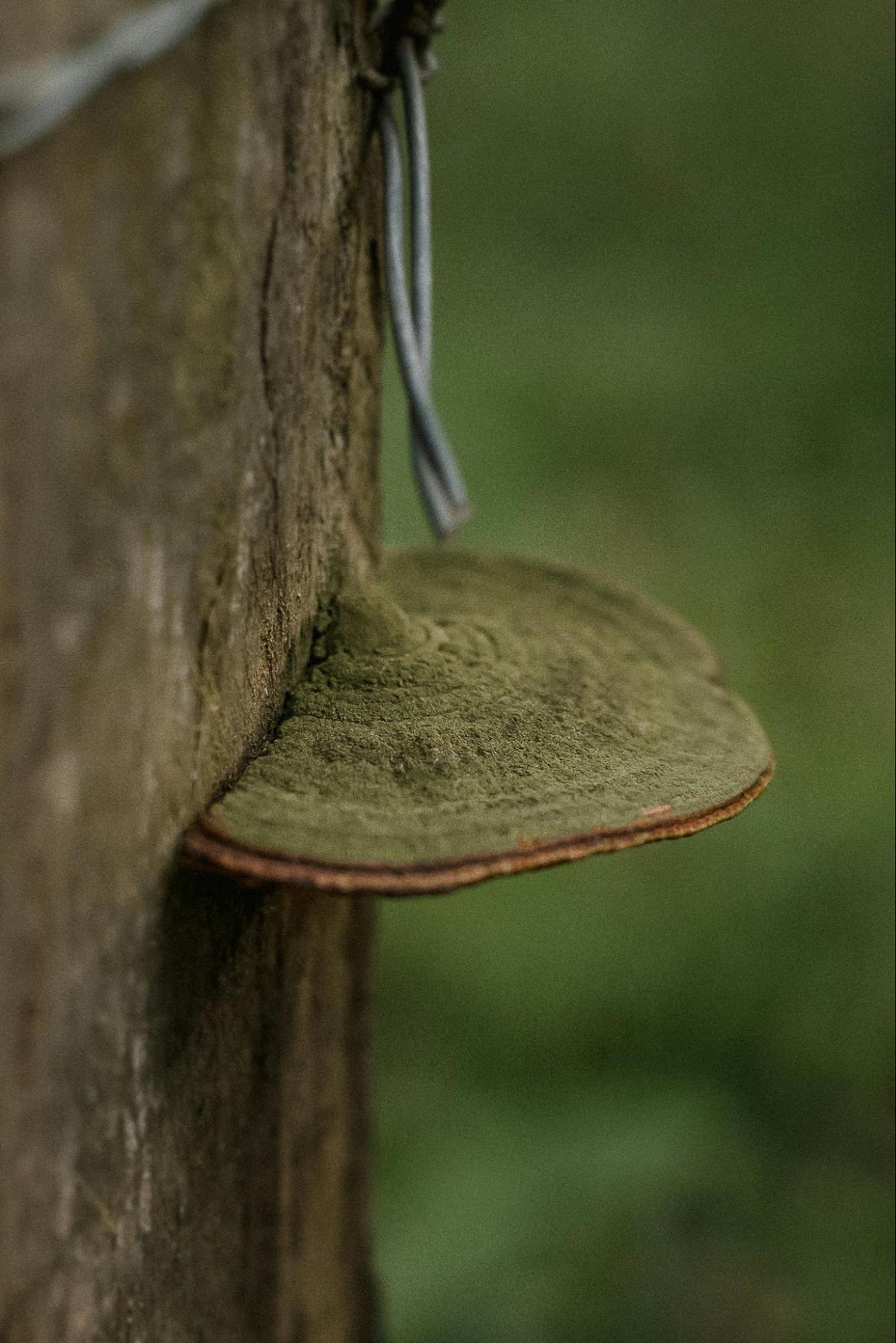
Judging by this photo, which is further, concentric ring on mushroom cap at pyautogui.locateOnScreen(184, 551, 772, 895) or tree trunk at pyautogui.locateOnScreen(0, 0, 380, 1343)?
concentric ring on mushroom cap at pyautogui.locateOnScreen(184, 551, 772, 895)

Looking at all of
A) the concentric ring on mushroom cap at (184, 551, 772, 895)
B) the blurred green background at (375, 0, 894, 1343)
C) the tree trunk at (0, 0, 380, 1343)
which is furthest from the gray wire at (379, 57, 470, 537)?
the blurred green background at (375, 0, 894, 1343)

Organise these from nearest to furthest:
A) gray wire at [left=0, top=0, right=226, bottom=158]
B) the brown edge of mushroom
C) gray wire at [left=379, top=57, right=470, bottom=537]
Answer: gray wire at [left=0, top=0, right=226, bottom=158], the brown edge of mushroom, gray wire at [left=379, top=57, right=470, bottom=537]

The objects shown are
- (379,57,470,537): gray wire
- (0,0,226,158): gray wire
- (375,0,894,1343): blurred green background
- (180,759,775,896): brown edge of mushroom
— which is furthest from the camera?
(375,0,894,1343): blurred green background

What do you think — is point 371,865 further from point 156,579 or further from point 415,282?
point 415,282

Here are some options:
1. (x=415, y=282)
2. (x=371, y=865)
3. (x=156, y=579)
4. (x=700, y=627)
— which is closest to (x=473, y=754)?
(x=371, y=865)

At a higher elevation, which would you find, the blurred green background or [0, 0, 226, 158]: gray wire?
[0, 0, 226, 158]: gray wire

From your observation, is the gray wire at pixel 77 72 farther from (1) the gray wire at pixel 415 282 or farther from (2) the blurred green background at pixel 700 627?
(2) the blurred green background at pixel 700 627

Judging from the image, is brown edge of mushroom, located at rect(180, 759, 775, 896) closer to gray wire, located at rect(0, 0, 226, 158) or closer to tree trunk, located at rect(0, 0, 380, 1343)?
tree trunk, located at rect(0, 0, 380, 1343)

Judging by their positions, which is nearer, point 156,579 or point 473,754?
point 156,579
